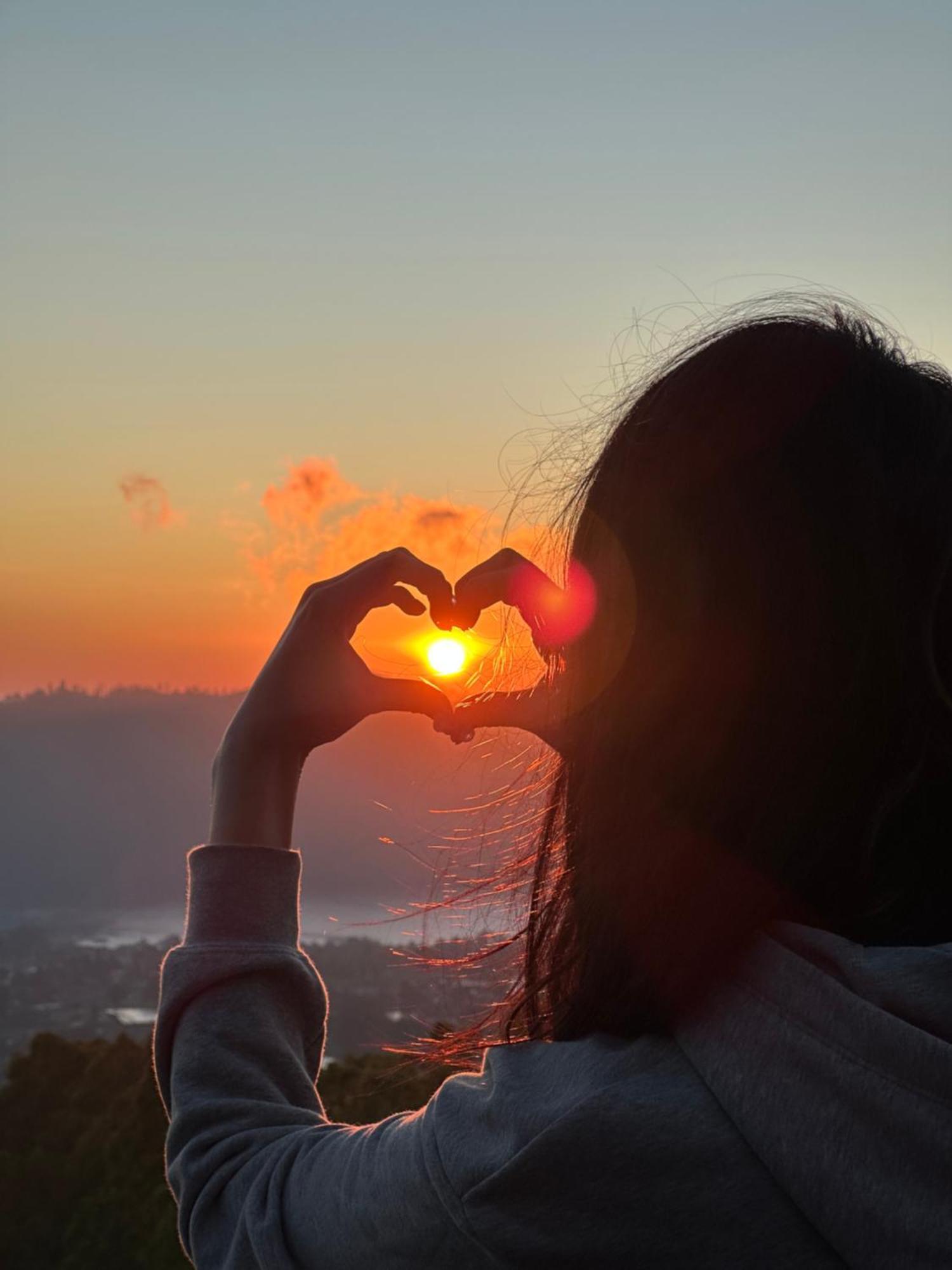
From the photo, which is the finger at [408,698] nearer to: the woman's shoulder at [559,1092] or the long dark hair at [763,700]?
the long dark hair at [763,700]

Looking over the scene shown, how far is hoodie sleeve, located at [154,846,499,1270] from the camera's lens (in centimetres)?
87

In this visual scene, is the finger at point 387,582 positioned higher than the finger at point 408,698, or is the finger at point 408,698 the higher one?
Result: the finger at point 387,582

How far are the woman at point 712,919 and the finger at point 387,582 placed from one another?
17 centimetres

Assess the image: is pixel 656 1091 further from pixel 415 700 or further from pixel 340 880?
pixel 340 880

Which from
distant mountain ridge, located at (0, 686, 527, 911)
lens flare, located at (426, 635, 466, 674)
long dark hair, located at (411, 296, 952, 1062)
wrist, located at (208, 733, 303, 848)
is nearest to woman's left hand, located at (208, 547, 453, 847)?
wrist, located at (208, 733, 303, 848)

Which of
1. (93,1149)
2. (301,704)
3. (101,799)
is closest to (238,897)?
(301,704)

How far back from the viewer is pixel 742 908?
891mm

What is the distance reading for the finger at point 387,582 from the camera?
131 centimetres

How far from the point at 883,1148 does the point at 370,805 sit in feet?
4.63

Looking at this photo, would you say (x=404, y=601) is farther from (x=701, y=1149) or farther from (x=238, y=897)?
(x=701, y=1149)

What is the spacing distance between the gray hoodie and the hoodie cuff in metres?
0.29

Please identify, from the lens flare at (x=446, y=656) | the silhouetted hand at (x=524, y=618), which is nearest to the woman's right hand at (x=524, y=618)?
the silhouetted hand at (x=524, y=618)

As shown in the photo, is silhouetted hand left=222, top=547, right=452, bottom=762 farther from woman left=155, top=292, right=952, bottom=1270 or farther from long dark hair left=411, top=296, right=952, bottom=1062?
long dark hair left=411, top=296, right=952, bottom=1062

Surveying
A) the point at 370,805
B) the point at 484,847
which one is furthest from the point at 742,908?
the point at 370,805
